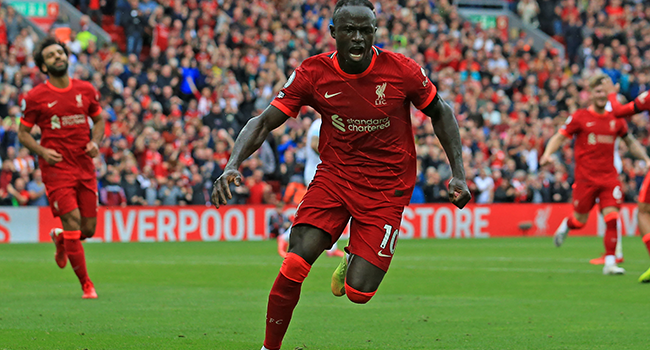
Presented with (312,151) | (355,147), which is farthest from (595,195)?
(355,147)

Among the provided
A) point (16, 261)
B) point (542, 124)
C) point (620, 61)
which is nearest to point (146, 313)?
point (16, 261)

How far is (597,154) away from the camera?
13.7 meters

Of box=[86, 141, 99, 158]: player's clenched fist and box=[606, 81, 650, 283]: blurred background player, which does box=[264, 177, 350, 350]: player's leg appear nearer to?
box=[86, 141, 99, 158]: player's clenched fist

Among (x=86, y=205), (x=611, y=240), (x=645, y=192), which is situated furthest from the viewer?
(x=611, y=240)

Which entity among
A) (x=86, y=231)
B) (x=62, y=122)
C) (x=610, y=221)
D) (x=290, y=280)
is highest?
(x=62, y=122)

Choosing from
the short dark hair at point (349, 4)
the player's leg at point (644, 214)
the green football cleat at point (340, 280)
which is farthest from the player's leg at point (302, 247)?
the player's leg at point (644, 214)

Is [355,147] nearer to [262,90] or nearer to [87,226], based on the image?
[87,226]

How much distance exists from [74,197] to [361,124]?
4817 mm

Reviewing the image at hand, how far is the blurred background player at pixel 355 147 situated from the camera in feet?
20.2

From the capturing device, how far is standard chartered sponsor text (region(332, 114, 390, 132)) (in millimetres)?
6377

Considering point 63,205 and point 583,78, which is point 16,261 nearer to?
point 63,205

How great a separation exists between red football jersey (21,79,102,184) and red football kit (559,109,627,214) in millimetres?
6910

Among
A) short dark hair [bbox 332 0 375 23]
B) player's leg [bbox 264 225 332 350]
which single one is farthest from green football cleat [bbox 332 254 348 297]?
short dark hair [bbox 332 0 375 23]

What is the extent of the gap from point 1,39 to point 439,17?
13964 millimetres
